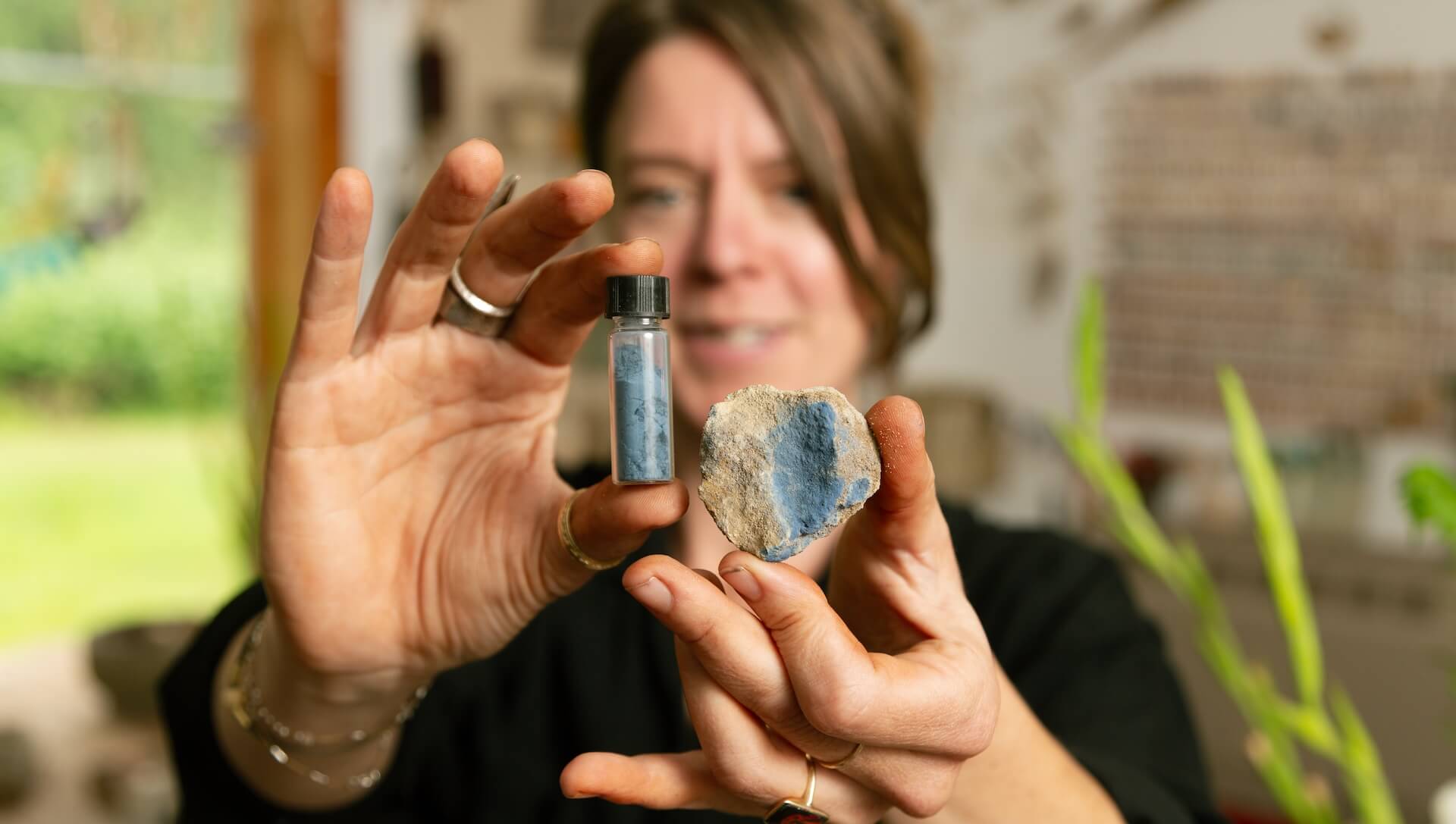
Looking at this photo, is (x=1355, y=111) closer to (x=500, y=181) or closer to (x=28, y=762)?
(x=500, y=181)

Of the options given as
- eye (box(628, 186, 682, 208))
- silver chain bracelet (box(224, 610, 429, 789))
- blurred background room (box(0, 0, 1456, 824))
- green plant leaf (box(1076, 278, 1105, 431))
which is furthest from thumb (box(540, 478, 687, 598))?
blurred background room (box(0, 0, 1456, 824))

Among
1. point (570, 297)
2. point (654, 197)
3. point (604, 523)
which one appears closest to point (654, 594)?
point (604, 523)

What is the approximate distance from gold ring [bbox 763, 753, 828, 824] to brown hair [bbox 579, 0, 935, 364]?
2.48 ft

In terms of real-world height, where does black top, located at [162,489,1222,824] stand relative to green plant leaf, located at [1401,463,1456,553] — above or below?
below

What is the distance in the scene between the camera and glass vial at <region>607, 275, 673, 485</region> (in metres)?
0.71

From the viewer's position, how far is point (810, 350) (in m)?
1.39

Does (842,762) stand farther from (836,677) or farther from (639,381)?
(639,381)

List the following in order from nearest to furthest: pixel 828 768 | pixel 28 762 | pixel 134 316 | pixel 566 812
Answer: pixel 828 768 < pixel 566 812 < pixel 28 762 < pixel 134 316

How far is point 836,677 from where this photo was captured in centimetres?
60

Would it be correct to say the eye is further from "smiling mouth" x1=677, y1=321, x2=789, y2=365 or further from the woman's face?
"smiling mouth" x1=677, y1=321, x2=789, y2=365

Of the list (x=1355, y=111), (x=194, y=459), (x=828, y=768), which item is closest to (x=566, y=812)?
(x=828, y=768)

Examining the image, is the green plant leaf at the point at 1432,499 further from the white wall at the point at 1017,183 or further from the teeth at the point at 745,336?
the white wall at the point at 1017,183

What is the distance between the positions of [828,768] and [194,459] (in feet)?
8.60

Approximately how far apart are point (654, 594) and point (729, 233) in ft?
2.42
